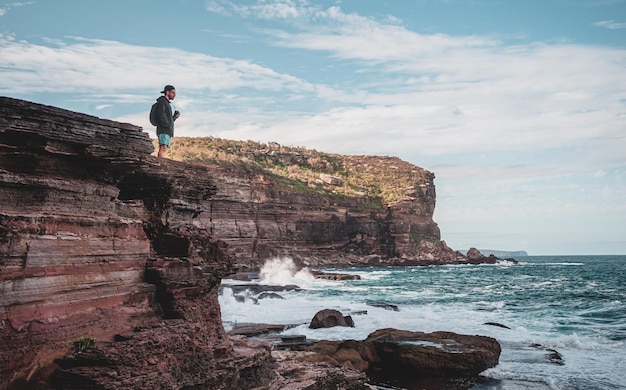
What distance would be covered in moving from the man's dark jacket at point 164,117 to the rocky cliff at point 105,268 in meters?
0.99

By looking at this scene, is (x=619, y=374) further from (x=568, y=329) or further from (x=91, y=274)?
(x=91, y=274)

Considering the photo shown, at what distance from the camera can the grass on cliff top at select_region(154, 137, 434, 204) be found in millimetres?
86500

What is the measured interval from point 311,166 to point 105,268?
99.7 metres

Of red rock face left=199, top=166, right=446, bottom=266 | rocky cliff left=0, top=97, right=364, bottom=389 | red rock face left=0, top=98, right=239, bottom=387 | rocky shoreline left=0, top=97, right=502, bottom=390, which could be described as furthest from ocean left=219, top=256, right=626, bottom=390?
red rock face left=199, top=166, right=446, bottom=266

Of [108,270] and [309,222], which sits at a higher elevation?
[309,222]

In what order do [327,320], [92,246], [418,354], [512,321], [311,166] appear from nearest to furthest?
[92,246] < [418,354] < [327,320] < [512,321] < [311,166]

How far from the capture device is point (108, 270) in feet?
25.1

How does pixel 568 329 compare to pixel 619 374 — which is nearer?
pixel 619 374

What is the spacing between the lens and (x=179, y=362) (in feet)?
25.4

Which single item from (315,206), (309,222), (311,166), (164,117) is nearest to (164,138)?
(164,117)

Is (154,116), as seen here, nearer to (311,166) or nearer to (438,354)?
(438,354)

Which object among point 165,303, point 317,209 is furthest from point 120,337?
point 317,209

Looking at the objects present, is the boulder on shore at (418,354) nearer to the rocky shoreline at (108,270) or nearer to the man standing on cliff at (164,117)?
the rocky shoreline at (108,270)

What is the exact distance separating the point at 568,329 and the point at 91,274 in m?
20.7
